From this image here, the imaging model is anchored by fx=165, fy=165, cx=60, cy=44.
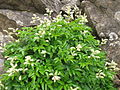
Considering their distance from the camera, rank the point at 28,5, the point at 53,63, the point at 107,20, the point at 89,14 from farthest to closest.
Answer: the point at 28,5 → the point at 89,14 → the point at 107,20 → the point at 53,63

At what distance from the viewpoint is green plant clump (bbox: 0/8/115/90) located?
2.90 meters

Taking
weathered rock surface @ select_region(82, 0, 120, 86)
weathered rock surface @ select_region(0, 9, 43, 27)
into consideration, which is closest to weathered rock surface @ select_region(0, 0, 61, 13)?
weathered rock surface @ select_region(0, 9, 43, 27)

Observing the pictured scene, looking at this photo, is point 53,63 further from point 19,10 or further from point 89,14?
point 19,10

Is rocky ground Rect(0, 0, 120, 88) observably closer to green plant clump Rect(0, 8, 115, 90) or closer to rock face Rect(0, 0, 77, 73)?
rock face Rect(0, 0, 77, 73)

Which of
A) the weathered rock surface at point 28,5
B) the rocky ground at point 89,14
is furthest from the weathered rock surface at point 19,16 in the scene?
the weathered rock surface at point 28,5

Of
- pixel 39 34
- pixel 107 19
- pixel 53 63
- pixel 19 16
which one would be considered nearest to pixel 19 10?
pixel 19 16

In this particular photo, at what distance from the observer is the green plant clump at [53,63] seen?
290 centimetres

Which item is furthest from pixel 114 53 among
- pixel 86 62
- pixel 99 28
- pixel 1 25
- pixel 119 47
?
pixel 1 25

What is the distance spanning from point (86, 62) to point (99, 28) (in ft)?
7.09

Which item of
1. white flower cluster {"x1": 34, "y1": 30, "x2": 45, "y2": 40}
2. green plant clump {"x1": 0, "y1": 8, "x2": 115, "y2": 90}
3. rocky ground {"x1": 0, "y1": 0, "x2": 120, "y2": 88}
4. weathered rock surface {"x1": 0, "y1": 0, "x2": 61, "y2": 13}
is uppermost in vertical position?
weathered rock surface {"x1": 0, "y1": 0, "x2": 61, "y2": 13}

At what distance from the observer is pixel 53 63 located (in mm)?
3139

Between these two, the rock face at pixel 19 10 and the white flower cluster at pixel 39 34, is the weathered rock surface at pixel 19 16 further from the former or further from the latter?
the white flower cluster at pixel 39 34

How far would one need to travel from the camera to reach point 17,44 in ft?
11.9

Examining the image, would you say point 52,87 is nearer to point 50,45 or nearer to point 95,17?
point 50,45
